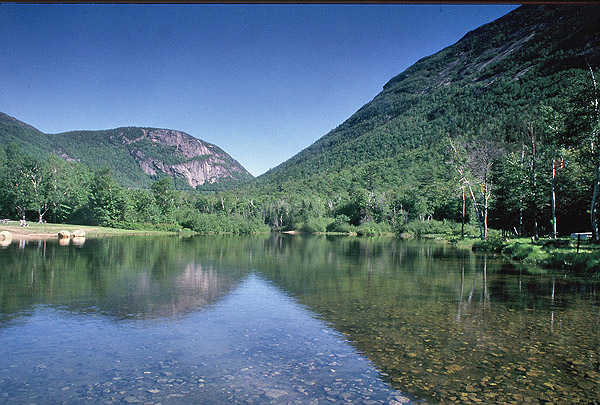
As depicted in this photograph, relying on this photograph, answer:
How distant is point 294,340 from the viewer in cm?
984

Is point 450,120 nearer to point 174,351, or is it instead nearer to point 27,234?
point 27,234

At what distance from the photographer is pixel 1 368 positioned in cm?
764

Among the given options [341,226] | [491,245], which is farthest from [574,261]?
[341,226]

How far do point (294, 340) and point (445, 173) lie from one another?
90.7m

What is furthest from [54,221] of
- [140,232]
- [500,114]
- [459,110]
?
[459,110]

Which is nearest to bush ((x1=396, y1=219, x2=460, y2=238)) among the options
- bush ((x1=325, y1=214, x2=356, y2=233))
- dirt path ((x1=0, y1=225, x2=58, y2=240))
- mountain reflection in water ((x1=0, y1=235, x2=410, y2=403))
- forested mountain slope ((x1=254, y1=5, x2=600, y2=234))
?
forested mountain slope ((x1=254, y1=5, x2=600, y2=234))

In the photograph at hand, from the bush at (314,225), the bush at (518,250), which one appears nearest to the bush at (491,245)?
the bush at (518,250)

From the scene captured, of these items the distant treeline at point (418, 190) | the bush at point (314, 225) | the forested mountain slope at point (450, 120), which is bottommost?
the bush at point (314, 225)

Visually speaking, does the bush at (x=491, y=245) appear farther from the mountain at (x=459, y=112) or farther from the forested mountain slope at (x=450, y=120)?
the mountain at (x=459, y=112)

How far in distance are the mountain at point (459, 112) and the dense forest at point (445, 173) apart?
0.65 m

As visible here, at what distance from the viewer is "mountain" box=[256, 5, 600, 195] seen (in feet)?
359

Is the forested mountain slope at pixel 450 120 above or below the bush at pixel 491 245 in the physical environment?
above

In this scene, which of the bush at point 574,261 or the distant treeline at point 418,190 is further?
the distant treeline at point 418,190

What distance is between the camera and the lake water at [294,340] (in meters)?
6.95
